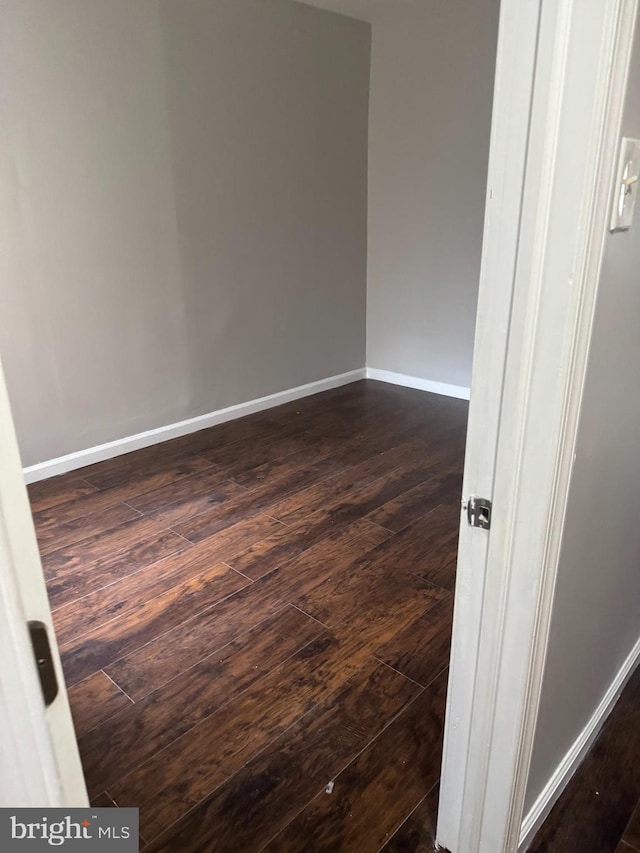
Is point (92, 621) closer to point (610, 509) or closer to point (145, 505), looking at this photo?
point (145, 505)

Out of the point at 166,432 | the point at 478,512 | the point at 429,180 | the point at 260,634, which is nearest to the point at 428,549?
the point at 260,634

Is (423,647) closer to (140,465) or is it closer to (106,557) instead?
(106,557)

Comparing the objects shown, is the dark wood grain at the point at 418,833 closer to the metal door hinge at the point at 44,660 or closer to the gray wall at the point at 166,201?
the metal door hinge at the point at 44,660

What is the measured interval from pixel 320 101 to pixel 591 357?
3.41 metres

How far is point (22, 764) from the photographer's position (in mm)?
561

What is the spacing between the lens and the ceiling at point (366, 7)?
139 inches

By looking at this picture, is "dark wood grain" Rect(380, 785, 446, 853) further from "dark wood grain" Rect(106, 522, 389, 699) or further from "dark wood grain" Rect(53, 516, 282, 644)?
"dark wood grain" Rect(53, 516, 282, 644)

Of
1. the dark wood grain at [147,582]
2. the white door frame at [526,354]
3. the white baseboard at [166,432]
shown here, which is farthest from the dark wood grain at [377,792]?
the white baseboard at [166,432]

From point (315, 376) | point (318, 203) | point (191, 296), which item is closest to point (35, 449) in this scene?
point (191, 296)

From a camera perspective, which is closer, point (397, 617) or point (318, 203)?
point (397, 617)

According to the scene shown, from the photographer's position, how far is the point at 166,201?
319cm

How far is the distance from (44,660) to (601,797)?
1437 mm

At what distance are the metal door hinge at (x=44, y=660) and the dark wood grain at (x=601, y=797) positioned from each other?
1246mm

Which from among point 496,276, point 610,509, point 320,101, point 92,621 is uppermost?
point 320,101
